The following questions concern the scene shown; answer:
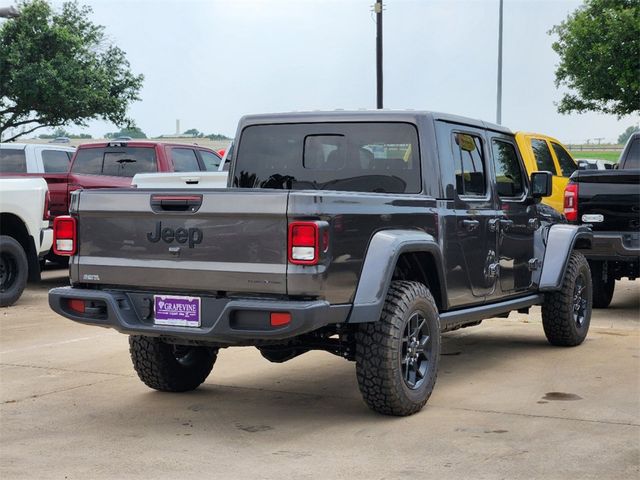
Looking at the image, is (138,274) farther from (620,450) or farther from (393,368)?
(620,450)

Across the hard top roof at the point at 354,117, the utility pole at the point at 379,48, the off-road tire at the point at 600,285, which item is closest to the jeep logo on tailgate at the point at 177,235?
the hard top roof at the point at 354,117

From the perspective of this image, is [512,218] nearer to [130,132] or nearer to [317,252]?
[317,252]

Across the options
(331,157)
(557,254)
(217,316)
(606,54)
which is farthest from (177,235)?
(606,54)

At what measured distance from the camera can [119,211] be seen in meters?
6.34

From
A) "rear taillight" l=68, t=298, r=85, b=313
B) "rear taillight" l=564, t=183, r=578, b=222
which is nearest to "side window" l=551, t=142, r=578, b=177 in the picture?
"rear taillight" l=564, t=183, r=578, b=222

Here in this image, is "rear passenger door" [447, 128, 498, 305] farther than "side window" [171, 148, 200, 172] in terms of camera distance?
No

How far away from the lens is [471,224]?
7.46 meters

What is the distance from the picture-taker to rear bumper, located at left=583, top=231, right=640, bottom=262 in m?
11.0

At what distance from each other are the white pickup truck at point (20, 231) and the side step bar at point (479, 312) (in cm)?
651

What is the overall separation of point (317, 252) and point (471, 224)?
2014 millimetres

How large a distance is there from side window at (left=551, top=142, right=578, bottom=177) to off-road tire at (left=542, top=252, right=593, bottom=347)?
690cm

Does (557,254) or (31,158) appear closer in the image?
(557,254)

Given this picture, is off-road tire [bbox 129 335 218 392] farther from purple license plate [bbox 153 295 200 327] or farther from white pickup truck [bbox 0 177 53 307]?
white pickup truck [bbox 0 177 53 307]

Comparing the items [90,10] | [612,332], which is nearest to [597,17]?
[90,10]
